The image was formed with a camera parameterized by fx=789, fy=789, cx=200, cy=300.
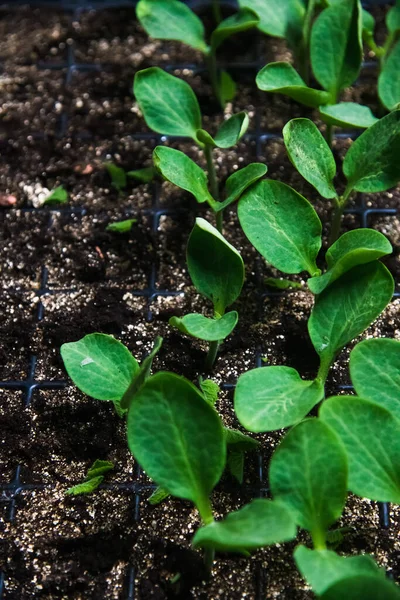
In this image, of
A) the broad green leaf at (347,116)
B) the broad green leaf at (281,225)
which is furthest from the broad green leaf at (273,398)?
the broad green leaf at (347,116)


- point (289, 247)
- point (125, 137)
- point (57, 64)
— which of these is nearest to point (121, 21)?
point (57, 64)

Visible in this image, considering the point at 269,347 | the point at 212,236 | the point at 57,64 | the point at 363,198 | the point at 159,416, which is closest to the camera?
the point at 159,416

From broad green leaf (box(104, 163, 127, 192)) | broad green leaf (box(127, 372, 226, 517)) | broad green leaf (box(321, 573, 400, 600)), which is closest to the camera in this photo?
broad green leaf (box(321, 573, 400, 600))

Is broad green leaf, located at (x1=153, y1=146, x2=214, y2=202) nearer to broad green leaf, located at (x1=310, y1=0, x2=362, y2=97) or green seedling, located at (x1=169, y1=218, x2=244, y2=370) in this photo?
green seedling, located at (x1=169, y1=218, x2=244, y2=370)

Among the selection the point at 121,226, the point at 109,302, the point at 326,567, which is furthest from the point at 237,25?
the point at 326,567

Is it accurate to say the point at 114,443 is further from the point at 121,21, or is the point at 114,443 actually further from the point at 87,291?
the point at 121,21

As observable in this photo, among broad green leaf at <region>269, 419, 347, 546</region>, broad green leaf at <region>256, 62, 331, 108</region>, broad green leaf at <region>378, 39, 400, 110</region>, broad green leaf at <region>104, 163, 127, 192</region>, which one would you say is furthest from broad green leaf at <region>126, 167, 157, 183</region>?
broad green leaf at <region>269, 419, 347, 546</region>
